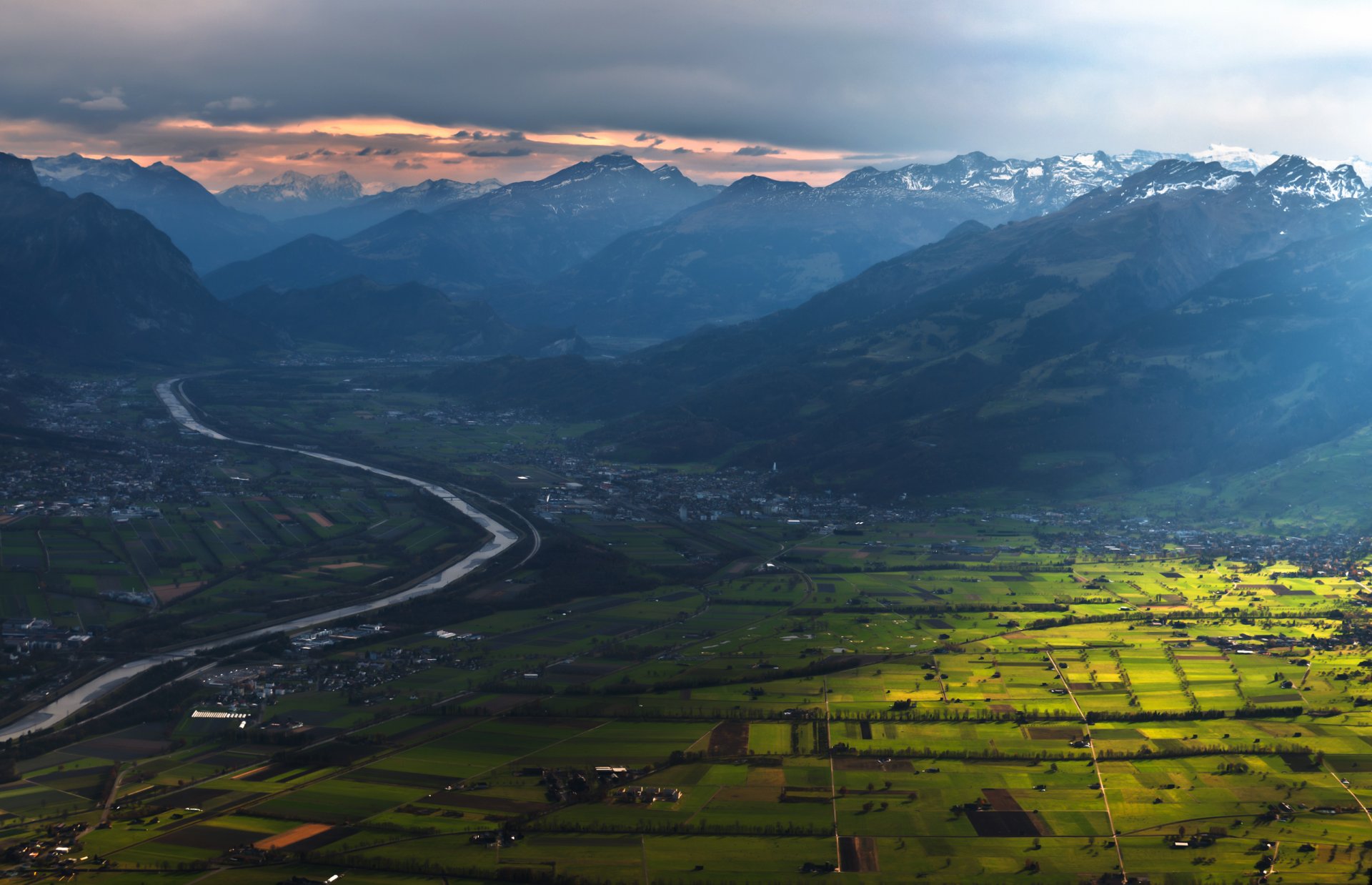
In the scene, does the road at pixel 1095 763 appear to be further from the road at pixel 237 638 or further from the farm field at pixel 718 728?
the road at pixel 237 638

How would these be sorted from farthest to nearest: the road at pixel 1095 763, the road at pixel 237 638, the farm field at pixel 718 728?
the road at pixel 237 638, the road at pixel 1095 763, the farm field at pixel 718 728

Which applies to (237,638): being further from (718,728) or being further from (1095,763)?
(1095,763)

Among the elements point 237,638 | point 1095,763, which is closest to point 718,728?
point 1095,763

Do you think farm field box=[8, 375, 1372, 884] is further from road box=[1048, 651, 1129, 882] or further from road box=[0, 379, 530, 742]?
road box=[0, 379, 530, 742]

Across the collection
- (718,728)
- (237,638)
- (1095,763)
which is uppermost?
(1095,763)

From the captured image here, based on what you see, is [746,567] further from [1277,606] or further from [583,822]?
[583,822]

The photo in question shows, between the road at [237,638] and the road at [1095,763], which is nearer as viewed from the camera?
the road at [1095,763]

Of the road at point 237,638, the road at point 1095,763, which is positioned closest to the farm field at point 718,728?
the road at point 1095,763

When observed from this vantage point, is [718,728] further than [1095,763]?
Yes

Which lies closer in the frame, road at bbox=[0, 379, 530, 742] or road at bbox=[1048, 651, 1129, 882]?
road at bbox=[1048, 651, 1129, 882]

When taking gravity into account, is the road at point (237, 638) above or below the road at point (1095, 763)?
below

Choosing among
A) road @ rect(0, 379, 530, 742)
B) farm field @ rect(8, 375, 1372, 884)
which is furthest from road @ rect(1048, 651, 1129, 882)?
road @ rect(0, 379, 530, 742)
